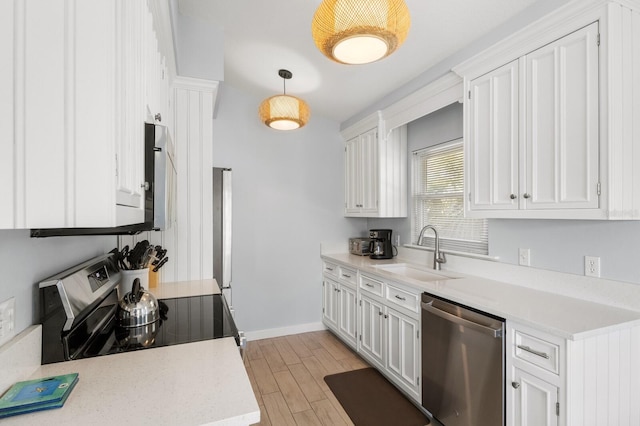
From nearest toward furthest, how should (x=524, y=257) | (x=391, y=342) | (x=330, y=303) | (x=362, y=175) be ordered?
(x=524, y=257), (x=391, y=342), (x=362, y=175), (x=330, y=303)

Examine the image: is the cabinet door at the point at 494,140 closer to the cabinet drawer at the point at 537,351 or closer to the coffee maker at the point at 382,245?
the cabinet drawer at the point at 537,351

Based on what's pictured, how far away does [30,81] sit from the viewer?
65 cm

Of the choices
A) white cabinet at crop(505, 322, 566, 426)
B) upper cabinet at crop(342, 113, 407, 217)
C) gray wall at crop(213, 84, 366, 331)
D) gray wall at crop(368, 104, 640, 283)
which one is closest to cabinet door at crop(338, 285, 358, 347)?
gray wall at crop(213, 84, 366, 331)

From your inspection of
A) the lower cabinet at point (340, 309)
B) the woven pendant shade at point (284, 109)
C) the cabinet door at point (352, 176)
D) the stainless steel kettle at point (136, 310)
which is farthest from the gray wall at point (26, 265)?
the cabinet door at point (352, 176)

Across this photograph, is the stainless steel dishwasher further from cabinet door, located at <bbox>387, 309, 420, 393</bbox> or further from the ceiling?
the ceiling

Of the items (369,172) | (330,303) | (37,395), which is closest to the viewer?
(37,395)

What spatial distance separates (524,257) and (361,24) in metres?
1.85

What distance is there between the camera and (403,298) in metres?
2.51

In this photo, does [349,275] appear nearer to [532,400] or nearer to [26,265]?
[532,400]

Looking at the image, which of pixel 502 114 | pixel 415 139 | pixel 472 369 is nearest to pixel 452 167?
pixel 415 139

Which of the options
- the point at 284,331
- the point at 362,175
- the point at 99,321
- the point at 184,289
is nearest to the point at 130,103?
the point at 99,321

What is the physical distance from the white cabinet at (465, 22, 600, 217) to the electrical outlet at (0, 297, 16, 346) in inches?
92.3

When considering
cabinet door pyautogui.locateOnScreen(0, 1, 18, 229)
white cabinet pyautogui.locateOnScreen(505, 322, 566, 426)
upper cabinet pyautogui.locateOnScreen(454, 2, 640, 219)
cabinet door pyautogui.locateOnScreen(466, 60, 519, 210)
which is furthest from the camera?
cabinet door pyautogui.locateOnScreen(466, 60, 519, 210)

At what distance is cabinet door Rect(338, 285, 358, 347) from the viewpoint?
3.33 meters
